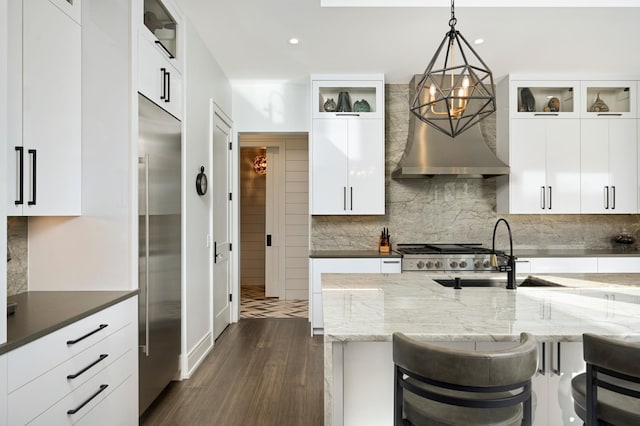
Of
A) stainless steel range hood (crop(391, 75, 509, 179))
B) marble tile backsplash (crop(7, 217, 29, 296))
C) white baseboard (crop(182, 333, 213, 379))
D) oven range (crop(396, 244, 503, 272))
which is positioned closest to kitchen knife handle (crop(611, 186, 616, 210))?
stainless steel range hood (crop(391, 75, 509, 179))

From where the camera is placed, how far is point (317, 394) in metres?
2.77

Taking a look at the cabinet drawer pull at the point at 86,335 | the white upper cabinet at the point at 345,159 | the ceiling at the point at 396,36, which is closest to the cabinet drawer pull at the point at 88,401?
the cabinet drawer pull at the point at 86,335

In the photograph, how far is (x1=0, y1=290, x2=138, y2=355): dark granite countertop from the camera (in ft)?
4.60

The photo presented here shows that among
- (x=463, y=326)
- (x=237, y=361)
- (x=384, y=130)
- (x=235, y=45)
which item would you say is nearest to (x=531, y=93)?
(x=384, y=130)

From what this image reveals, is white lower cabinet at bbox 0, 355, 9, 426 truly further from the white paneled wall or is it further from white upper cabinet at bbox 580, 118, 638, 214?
white upper cabinet at bbox 580, 118, 638, 214

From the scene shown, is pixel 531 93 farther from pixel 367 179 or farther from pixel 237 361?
pixel 237 361

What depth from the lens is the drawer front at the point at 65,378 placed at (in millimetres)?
1350

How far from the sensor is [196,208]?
333cm

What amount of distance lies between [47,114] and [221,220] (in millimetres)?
2421

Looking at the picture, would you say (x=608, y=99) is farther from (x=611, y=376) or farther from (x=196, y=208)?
(x=196, y=208)

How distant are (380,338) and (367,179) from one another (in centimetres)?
304

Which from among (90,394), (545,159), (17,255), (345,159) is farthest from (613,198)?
(17,255)

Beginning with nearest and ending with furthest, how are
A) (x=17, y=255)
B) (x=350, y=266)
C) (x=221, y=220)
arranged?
1. (x=17, y=255)
2. (x=350, y=266)
3. (x=221, y=220)

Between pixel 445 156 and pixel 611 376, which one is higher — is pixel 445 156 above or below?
above
